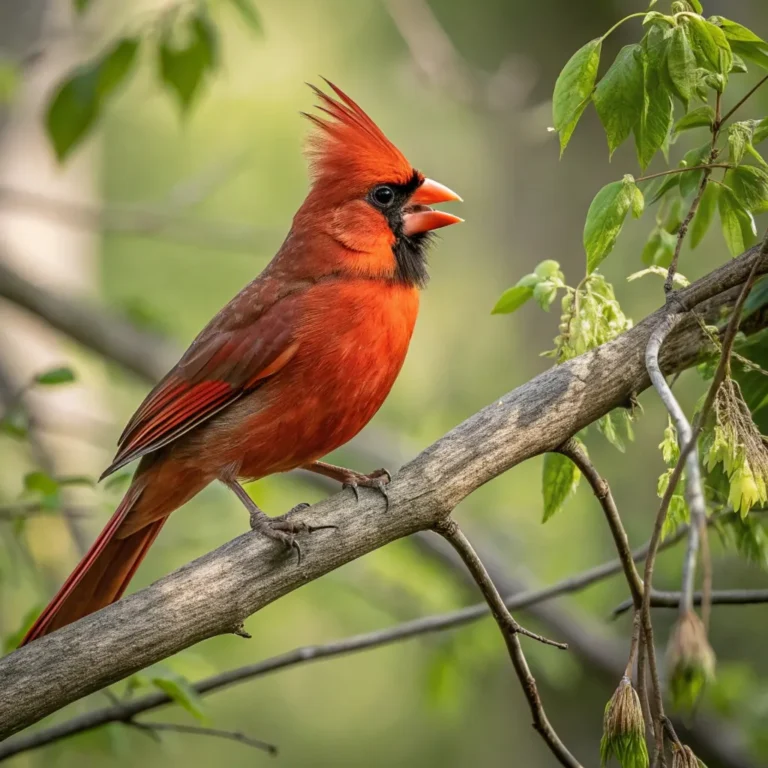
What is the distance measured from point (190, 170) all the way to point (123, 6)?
4.52 m

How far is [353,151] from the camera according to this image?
2814mm

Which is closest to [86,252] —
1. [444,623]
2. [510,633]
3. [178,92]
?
[178,92]

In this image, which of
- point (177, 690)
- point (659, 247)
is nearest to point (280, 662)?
point (177, 690)

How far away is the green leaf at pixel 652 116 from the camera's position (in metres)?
1.57

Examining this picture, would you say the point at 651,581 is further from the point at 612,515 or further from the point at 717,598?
the point at 717,598

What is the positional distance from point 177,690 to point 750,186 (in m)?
1.33

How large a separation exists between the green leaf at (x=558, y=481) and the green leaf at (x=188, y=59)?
158cm

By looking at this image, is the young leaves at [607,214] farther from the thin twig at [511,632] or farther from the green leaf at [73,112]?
the green leaf at [73,112]

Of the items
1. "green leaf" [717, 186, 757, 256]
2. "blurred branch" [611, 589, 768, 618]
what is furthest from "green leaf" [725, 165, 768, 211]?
"blurred branch" [611, 589, 768, 618]

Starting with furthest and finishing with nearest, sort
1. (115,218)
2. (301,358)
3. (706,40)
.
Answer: (115,218), (301,358), (706,40)

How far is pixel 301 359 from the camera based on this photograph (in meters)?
2.53

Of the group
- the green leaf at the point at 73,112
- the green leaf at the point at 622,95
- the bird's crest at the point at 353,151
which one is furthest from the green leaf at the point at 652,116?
the green leaf at the point at 73,112

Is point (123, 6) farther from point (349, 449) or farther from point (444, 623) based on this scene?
point (444, 623)

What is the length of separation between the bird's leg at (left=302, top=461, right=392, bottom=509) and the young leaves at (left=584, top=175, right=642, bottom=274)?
21.2 inches
